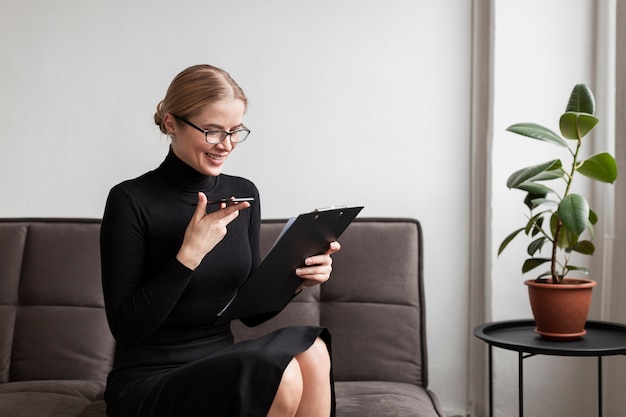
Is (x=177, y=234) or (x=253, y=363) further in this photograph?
(x=177, y=234)

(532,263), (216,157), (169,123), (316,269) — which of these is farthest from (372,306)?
(169,123)

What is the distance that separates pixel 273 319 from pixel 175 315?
26.6 inches

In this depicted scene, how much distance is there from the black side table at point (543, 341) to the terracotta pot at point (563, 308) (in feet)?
0.09

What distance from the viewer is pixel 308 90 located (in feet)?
9.18

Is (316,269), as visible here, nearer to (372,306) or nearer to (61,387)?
(372,306)

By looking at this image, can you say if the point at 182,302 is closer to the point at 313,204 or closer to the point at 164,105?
the point at 164,105

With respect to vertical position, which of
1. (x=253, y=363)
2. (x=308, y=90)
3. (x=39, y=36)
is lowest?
(x=253, y=363)

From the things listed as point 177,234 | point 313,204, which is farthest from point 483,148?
point 177,234

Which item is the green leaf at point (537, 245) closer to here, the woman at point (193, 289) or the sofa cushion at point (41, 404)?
the woman at point (193, 289)

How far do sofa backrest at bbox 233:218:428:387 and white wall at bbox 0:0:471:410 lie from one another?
0.29 meters

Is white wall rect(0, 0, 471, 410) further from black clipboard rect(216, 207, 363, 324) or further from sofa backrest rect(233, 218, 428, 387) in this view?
black clipboard rect(216, 207, 363, 324)

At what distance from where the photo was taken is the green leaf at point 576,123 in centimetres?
208

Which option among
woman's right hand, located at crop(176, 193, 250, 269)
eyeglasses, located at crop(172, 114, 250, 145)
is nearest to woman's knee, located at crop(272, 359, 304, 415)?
woman's right hand, located at crop(176, 193, 250, 269)

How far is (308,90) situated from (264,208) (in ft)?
1.53
